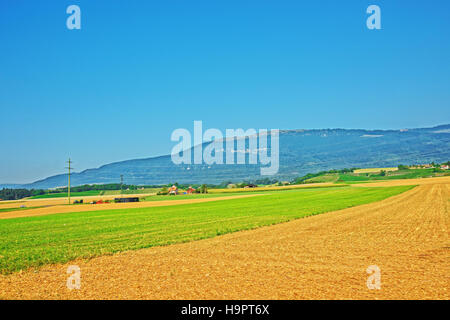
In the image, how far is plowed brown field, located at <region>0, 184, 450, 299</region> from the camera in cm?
1024

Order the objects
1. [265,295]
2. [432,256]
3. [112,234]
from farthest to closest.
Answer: [112,234] → [432,256] → [265,295]

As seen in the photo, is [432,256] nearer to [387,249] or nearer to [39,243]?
[387,249]

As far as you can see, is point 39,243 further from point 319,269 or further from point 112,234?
point 319,269

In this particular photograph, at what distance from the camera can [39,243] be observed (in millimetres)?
21016

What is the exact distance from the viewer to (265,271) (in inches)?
493

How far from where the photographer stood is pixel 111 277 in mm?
12406

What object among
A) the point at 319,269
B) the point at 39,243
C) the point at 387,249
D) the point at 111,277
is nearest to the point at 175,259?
the point at 111,277

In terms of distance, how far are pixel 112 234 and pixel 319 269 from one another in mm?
14737

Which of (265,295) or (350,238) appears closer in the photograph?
(265,295)

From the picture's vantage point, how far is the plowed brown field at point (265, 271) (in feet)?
33.6

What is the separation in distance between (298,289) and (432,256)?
6670mm
